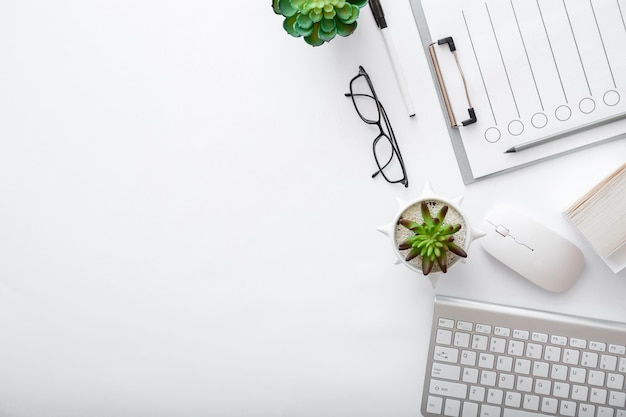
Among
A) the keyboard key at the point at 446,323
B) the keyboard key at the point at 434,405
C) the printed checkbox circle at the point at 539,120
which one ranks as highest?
the printed checkbox circle at the point at 539,120

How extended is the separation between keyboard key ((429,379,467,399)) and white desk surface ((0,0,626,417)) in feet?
0.11

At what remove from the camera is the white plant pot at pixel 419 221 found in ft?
→ 2.35

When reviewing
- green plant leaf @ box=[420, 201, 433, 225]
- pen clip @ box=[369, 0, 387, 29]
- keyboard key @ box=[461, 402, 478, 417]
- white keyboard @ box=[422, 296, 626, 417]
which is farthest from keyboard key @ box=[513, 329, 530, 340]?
pen clip @ box=[369, 0, 387, 29]

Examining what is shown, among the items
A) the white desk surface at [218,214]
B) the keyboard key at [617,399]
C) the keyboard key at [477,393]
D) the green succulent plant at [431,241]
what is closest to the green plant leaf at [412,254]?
the green succulent plant at [431,241]

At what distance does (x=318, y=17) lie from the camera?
700 millimetres

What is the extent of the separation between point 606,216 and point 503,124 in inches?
6.4

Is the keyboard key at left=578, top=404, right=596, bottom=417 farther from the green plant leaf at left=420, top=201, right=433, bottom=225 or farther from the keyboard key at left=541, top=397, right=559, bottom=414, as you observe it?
the green plant leaf at left=420, top=201, right=433, bottom=225

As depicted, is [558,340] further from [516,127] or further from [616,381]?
[516,127]

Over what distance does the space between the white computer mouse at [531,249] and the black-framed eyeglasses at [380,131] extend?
0.13 metres

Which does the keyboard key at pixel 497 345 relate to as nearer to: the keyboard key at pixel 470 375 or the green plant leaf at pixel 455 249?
the keyboard key at pixel 470 375

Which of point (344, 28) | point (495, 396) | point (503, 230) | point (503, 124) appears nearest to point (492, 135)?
point (503, 124)

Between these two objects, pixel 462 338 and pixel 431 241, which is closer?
pixel 431 241

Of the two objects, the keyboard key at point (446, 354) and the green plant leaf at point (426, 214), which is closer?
the green plant leaf at point (426, 214)

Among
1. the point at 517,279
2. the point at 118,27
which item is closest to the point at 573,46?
the point at 517,279
